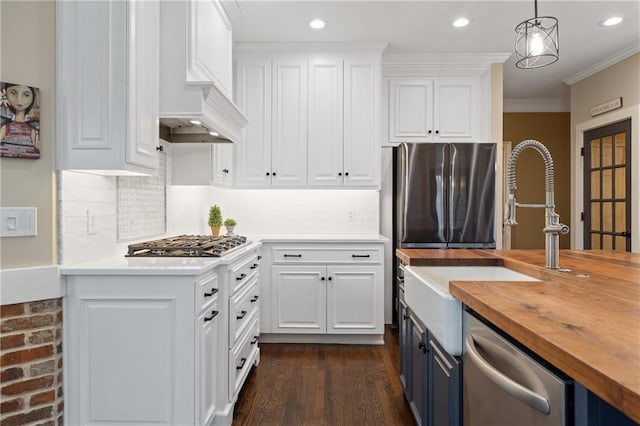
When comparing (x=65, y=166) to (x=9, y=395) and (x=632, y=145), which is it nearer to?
(x=9, y=395)

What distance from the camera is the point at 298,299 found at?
3291 millimetres

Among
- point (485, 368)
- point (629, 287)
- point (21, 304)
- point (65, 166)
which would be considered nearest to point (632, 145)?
point (629, 287)

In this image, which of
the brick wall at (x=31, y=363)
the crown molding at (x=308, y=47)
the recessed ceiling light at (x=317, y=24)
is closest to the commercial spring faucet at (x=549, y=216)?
the brick wall at (x=31, y=363)

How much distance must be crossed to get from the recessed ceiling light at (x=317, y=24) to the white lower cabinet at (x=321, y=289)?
1.87m

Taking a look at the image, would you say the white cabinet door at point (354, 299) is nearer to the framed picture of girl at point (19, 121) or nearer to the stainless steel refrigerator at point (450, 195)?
the stainless steel refrigerator at point (450, 195)

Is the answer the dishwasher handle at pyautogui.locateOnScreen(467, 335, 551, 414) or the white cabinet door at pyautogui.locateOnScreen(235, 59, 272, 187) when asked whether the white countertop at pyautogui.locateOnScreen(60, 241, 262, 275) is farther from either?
the white cabinet door at pyautogui.locateOnScreen(235, 59, 272, 187)

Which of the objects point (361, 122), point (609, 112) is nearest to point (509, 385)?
point (361, 122)

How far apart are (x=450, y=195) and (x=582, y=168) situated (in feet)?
7.60

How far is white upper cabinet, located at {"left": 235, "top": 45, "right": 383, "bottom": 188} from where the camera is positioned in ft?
11.6

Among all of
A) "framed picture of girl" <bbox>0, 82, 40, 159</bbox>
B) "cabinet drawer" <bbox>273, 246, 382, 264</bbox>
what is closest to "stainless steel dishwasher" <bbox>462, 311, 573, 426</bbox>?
"framed picture of girl" <bbox>0, 82, 40, 159</bbox>

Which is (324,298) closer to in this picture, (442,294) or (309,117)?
(309,117)

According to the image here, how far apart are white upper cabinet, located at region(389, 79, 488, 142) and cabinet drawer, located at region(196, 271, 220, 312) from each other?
256 centimetres

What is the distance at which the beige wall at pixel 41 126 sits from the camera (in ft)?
5.08

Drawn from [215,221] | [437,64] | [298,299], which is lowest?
[298,299]
